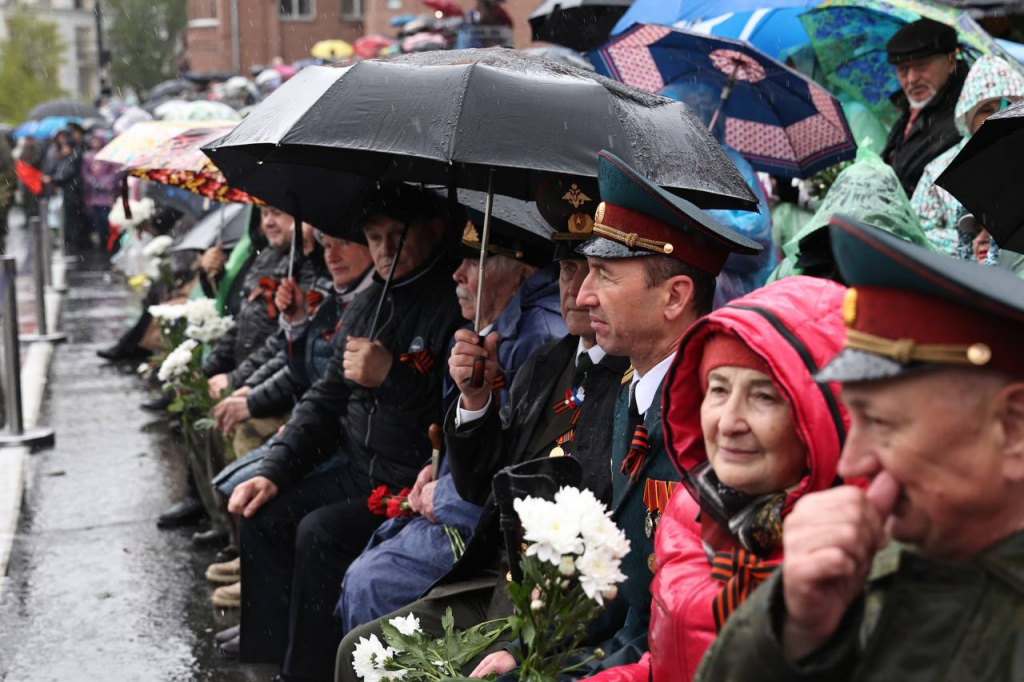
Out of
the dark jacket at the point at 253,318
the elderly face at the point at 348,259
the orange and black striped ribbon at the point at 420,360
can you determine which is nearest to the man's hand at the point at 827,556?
the orange and black striped ribbon at the point at 420,360

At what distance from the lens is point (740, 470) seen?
8.14 ft

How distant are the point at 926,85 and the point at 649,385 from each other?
320 centimetres

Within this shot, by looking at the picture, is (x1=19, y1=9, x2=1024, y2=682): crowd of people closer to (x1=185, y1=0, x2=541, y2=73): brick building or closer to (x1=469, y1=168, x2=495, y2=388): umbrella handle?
(x1=469, y1=168, x2=495, y2=388): umbrella handle

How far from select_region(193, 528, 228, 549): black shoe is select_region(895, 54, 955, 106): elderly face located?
4462mm

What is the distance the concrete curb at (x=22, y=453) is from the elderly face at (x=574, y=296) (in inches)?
155

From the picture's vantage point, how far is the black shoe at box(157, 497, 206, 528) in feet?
24.7

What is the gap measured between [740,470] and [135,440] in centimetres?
797

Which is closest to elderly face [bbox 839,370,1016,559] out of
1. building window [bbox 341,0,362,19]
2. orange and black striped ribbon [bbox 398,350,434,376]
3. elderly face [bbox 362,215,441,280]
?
orange and black striped ribbon [bbox 398,350,434,376]

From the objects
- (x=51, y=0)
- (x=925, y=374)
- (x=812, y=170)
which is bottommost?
(x=51, y=0)

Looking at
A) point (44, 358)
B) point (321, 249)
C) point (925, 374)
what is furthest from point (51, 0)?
point (925, 374)

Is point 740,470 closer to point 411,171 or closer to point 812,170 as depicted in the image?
point 411,171

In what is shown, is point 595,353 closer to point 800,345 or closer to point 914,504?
point 800,345

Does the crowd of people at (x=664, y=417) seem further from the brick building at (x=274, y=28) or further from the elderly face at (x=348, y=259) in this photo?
the brick building at (x=274, y=28)

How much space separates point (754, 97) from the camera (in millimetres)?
6117
